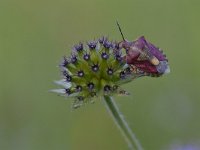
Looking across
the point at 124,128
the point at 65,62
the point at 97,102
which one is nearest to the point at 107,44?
the point at 65,62

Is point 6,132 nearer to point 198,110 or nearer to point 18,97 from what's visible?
point 18,97

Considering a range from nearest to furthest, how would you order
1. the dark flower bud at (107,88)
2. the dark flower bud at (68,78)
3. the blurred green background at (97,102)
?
1. the dark flower bud at (107,88)
2. the dark flower bud at (68,78)
3. the blurred green background at (97,102)

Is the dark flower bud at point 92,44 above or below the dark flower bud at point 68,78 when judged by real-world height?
above

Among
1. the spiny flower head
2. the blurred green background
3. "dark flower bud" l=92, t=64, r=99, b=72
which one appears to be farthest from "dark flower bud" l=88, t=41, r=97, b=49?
the blurred green background

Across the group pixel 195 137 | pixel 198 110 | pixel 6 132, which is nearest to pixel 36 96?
pixel 6 132

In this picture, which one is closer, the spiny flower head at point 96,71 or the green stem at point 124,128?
the green stem at point 124,128

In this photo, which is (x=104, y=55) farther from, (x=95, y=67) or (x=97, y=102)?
(x=97, y=102)

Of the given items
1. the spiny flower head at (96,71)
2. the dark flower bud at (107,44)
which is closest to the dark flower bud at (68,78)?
the spiny flower head at (96,71)

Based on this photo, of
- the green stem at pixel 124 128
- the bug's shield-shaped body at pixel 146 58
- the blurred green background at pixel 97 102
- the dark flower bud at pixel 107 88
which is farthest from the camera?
the blurred green background at pixel 97 102

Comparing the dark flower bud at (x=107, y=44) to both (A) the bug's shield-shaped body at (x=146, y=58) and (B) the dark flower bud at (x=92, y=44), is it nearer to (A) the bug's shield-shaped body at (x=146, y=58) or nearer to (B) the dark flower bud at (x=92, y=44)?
(B) the dark flower bud at (x=92, y=44)
